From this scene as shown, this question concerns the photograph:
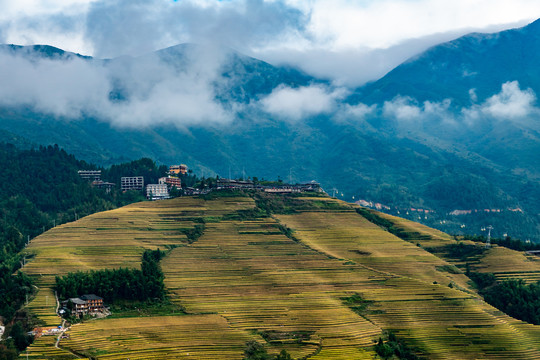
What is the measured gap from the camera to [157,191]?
7480 inches

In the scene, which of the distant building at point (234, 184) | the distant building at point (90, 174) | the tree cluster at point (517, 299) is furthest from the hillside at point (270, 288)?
the distant building at point (90, 174)

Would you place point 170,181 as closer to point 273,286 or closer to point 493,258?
point 493,258

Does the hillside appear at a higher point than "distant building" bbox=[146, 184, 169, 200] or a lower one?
lower

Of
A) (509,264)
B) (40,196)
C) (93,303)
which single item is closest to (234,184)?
(40,196)

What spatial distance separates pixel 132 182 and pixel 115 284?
94347 millimetres

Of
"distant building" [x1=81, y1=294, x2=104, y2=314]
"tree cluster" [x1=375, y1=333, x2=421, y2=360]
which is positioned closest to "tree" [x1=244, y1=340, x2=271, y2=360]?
"tree cluster" [x1=375, y1=333, x2=421, y2=360]

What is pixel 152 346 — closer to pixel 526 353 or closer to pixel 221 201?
pixel 526 353

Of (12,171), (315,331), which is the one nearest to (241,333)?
(315,331)

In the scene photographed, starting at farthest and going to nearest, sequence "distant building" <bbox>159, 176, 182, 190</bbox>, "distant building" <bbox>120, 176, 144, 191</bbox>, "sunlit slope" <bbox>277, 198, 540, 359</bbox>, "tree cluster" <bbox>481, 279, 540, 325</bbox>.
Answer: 1. "distant building" <bbox>120, 176, 144, 191</bbox>
2. "distant building" <bbox>159, 176, 182, 190</bbox>
3. "tree cluster" <bbox>481, 279, 540, 325</bbox>
4. "sunlit slope" <bbox>277, 198, 540, 359</bbox>

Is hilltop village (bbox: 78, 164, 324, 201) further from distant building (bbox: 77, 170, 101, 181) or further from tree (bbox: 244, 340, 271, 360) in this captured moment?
tree (bbox: 244, 340, 271, 360)

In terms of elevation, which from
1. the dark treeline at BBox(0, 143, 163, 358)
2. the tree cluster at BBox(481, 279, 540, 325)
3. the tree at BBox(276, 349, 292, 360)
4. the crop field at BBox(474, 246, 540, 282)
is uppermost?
the dark treeline at BBox(0, 143, 163, 358)

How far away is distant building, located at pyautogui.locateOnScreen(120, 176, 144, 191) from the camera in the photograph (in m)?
195

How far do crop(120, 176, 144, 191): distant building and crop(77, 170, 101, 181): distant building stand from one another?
21.2 ft

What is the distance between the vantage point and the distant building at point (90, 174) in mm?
194250
